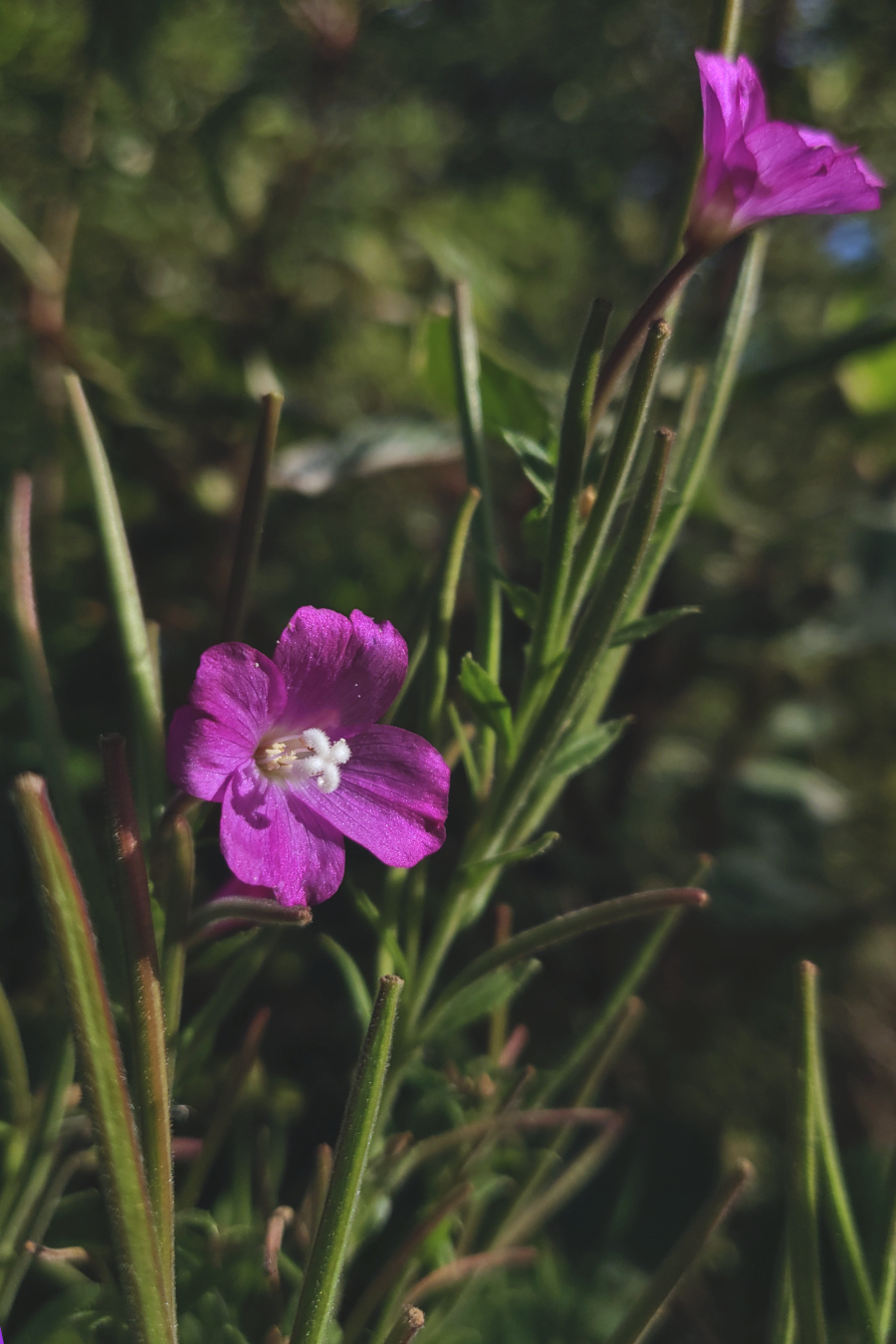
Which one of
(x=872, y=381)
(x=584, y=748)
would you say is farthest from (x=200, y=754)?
(x=872, y=381)

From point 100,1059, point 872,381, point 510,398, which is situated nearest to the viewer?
point 100,1059

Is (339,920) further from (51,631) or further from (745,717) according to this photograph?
(745,717)

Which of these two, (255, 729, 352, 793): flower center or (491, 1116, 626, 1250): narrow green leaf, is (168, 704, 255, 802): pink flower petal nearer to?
(255, 729, 352, 793): flower center

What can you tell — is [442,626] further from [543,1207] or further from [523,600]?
[543,1207]

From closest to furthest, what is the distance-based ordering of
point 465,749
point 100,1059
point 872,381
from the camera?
point 100,1059, point 465,749, point 872,381

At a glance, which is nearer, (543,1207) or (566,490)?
(566,490)

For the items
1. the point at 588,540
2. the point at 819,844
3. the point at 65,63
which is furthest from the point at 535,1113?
the point at 65,63

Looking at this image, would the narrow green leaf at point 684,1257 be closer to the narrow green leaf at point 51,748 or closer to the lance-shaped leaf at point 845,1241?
the lance-shaped leaf at point 845,1241

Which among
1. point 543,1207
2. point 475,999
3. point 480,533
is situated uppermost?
point 480,533
